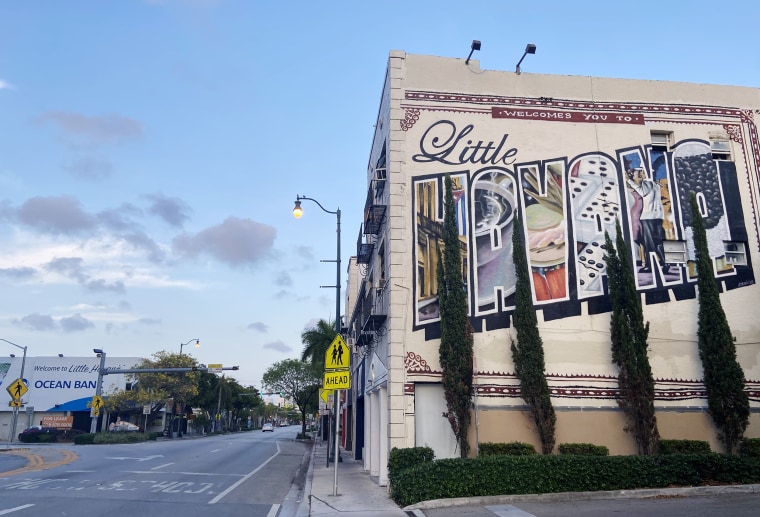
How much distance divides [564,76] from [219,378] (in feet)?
234

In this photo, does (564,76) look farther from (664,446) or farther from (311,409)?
(311,409)

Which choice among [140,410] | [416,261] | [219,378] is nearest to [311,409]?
[219,378]

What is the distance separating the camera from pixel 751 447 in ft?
52.0

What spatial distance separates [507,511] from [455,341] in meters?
4.67

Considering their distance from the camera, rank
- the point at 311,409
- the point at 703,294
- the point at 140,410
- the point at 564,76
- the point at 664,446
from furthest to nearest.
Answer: the point at 311,409 → the point at 140,410 → the point at 564,76 → the point at 703,294 → the point at 664,446

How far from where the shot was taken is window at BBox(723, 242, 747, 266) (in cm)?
1853

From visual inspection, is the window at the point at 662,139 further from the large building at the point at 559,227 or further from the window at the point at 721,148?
the window at the point at 721,148

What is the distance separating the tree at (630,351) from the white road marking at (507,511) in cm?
522

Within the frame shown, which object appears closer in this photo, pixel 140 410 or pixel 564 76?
pixel 564 76

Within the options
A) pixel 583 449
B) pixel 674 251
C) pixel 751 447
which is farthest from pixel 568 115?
pixel 751 447

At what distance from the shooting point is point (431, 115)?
1847 centimetres

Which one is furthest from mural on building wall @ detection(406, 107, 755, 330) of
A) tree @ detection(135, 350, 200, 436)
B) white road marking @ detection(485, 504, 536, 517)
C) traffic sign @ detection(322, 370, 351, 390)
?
tree @ detection(135, 350, 200, 436)

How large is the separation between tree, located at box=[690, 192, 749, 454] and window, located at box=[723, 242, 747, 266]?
181 cm

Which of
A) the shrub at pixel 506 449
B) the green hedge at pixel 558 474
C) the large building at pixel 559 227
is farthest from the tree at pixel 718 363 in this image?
the shrub at pixel 506 449
